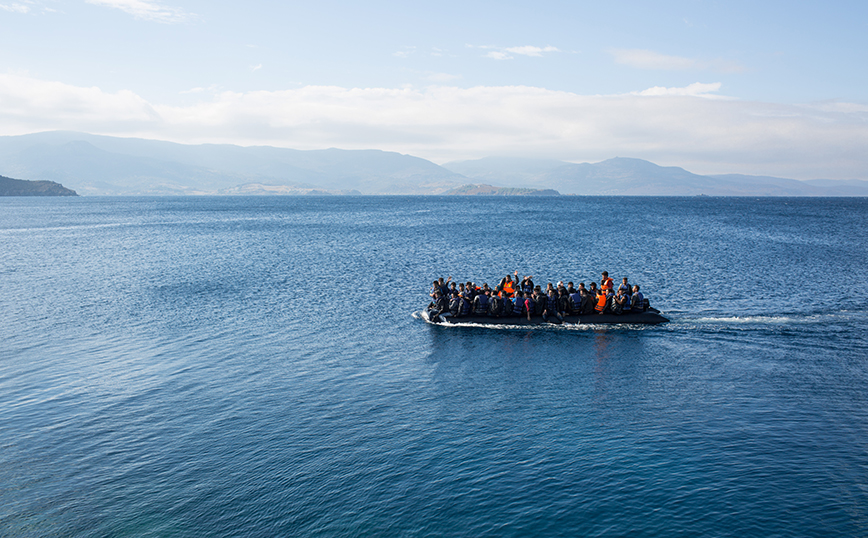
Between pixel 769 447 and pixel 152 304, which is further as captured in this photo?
pixel 152 304

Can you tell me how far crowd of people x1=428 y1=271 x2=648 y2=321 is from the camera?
3584 centimetres

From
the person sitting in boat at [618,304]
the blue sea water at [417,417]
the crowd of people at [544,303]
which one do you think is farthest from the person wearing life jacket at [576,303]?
the person sitting in boat at [618,304]

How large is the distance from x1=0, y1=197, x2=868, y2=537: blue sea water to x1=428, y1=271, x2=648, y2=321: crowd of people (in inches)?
62.9

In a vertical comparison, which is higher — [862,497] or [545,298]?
A: [545,298]

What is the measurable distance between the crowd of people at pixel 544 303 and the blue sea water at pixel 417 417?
5.24 ft

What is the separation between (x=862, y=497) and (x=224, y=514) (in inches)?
721

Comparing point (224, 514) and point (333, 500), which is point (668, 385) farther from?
point (224, 514)

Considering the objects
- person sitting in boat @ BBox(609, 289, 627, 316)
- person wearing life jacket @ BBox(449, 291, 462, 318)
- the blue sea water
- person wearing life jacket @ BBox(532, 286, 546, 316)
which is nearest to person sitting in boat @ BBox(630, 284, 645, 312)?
person sitting in boat @ BBox(609, 289, 627, 316)

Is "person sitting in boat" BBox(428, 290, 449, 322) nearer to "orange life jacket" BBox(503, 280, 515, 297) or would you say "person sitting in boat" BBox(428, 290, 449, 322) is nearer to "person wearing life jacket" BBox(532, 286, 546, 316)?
"orange life jacket" BBox(503, 280, 515, 297)

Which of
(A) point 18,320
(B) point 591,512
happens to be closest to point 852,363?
(B) point 591,512

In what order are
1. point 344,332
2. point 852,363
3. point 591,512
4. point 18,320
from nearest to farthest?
1. point 591,512
2. point 852,363
3. point 344,332
4. point 18,320

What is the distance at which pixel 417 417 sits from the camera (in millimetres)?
22094

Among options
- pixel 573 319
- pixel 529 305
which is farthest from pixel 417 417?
pixel 573 319

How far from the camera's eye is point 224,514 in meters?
16.2
